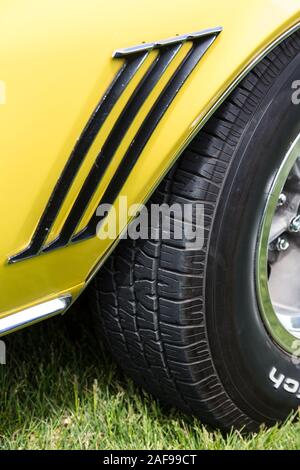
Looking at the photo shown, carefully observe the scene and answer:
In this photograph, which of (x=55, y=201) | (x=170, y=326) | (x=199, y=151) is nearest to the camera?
(x=55, y=201)

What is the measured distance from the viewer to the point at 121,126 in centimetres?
129

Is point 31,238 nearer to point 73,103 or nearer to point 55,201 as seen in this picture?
point 55,201

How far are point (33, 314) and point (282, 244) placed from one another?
724 mm

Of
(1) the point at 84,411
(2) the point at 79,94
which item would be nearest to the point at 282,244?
(1) the point at 84,411

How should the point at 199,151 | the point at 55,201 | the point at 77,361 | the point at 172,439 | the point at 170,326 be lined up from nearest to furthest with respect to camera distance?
the point at 55,201
the point at 199,151
the point at 170,326
the point at 172,439
the point at 77,361

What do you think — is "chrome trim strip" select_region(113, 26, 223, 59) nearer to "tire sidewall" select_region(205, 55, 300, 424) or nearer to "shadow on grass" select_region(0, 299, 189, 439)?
"tire sidewall" select_region(205, 55, 300, 424)

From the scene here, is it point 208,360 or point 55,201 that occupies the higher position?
point 55,201

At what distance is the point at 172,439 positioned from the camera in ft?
5.94

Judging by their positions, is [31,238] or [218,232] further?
[218,232]

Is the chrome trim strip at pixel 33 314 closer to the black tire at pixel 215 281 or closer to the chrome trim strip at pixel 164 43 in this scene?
the black tire at pixel 215 281

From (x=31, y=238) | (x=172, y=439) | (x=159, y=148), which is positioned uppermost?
(x=159, y=148)

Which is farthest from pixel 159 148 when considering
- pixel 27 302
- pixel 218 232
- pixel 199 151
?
pixel 27 302

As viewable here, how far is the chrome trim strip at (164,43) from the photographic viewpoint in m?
1.24

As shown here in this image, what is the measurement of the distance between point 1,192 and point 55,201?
0.35ft
